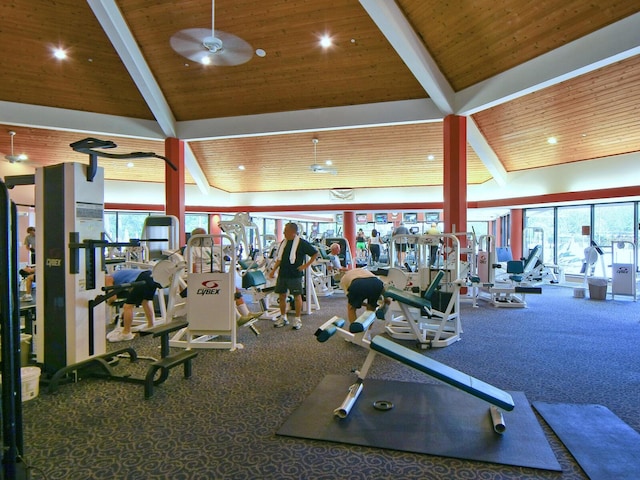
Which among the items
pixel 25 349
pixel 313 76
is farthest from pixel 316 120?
pixel 25 349

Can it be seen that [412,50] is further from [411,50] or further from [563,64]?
[563,64]

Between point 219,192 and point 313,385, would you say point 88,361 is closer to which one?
point 313,385

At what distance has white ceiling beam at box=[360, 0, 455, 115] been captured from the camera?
5863mm

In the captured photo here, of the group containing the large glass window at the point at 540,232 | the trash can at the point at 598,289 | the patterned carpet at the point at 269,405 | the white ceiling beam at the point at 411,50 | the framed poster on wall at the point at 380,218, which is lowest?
the patterned carpet at the point at 269,405

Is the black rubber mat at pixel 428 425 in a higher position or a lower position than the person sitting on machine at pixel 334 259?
lower

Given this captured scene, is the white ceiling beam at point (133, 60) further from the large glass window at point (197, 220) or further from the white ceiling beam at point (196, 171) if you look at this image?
the large glass window at point (197, 220)

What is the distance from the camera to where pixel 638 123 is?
7531 mm

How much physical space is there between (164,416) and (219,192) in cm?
1172

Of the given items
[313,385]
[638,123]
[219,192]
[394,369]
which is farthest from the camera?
[219,192]

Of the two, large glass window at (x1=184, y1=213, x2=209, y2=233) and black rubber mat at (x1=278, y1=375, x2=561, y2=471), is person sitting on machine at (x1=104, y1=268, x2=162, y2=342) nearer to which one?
black rubber mat at (x1=278, y1=375, x2=561, y2=471)

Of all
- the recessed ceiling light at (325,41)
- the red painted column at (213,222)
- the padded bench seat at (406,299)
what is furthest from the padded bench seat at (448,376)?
the red painted column at (213,222)

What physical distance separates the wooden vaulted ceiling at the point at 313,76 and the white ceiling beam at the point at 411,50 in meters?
0.10

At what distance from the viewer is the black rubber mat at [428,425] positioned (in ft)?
7.92

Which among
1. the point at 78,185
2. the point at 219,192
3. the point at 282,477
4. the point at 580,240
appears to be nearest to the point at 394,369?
the point at 282,477
